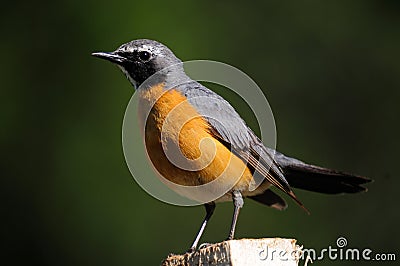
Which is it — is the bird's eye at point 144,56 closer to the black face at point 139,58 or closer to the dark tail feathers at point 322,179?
the black face at point 139,58

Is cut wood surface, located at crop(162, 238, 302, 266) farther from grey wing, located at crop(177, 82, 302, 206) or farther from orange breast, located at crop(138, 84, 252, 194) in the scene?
grey wing, located at crop(177, 82, 302, 206)

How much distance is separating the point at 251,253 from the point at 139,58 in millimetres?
2225

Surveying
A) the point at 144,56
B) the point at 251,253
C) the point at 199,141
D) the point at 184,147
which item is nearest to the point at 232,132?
the point at 199,141

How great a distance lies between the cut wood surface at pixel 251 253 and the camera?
4012 mm

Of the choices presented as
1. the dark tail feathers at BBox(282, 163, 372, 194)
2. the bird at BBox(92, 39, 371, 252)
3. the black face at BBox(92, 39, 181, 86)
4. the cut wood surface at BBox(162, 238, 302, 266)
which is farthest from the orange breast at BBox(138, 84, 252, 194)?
the cut wood surface at BBox(162, 238, 302, 266)

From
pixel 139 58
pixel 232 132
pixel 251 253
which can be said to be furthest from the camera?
pixel 139 58

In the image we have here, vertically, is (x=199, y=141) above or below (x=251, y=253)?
above

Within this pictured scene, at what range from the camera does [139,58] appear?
231 inches

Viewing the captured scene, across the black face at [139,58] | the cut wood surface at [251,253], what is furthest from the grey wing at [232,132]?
the cut wood surface at [251,253]

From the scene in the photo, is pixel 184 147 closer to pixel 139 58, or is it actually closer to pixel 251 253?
A: pixel 139 58

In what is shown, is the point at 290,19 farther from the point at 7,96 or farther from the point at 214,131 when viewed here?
the point at 214,131

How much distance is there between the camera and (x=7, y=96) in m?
9.37

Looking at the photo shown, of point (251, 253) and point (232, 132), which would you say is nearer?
point (251, 253)

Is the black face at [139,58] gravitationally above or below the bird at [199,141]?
above
